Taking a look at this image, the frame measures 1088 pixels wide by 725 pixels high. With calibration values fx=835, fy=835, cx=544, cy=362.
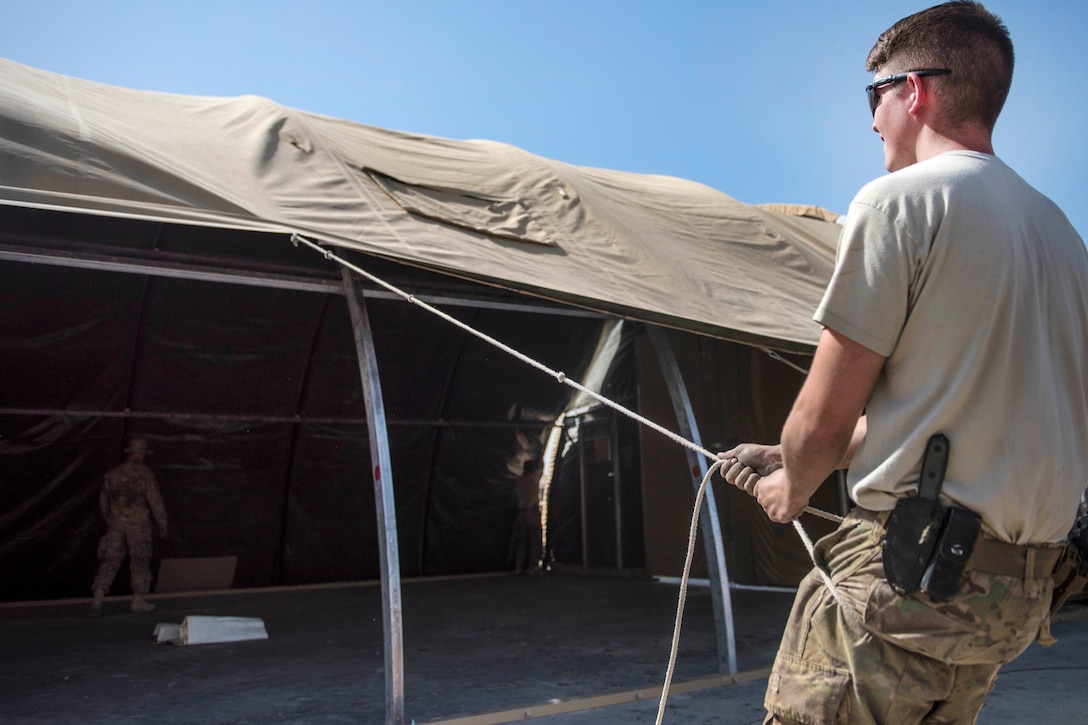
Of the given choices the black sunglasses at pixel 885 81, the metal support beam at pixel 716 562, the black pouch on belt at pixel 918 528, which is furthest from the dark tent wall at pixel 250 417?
the black pouch on belt at pixel 918 528

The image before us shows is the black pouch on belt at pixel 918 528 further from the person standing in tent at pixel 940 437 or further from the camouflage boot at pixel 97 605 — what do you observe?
the camouflage boot at pixel 97 605

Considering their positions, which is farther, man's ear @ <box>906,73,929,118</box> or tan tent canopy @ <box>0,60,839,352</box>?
tan tent canopy @ <box>0,60,839,352</box>

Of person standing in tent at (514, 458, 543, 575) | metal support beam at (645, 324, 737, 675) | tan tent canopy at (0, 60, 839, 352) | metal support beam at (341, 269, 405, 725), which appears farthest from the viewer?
person standing in tent at (514, 458, 543, 575)

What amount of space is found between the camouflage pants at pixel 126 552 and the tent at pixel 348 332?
1.80ft

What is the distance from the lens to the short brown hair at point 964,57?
1683mm

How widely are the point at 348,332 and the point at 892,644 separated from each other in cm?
856

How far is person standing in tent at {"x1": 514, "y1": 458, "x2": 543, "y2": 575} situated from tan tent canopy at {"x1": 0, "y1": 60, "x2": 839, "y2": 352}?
5064 millimetres

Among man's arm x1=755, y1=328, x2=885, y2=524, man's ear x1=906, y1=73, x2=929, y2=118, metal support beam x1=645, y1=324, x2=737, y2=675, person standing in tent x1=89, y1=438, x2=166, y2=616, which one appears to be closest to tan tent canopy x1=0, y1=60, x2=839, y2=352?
metal support beam x1=645, y1=324, x2=737, y2=675

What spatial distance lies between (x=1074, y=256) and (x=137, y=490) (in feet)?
30.3

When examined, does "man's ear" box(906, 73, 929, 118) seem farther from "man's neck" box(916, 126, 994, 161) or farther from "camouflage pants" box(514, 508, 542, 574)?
"camouflage pants" box(514, 508, 542, 574)

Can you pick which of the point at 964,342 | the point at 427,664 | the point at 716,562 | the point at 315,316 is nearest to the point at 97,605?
the point at 315,316

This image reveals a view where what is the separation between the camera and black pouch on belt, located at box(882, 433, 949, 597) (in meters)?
1.45

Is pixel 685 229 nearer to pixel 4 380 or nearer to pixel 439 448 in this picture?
pixel 439 448

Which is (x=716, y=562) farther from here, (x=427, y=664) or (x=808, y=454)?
(x=808, y=454)
